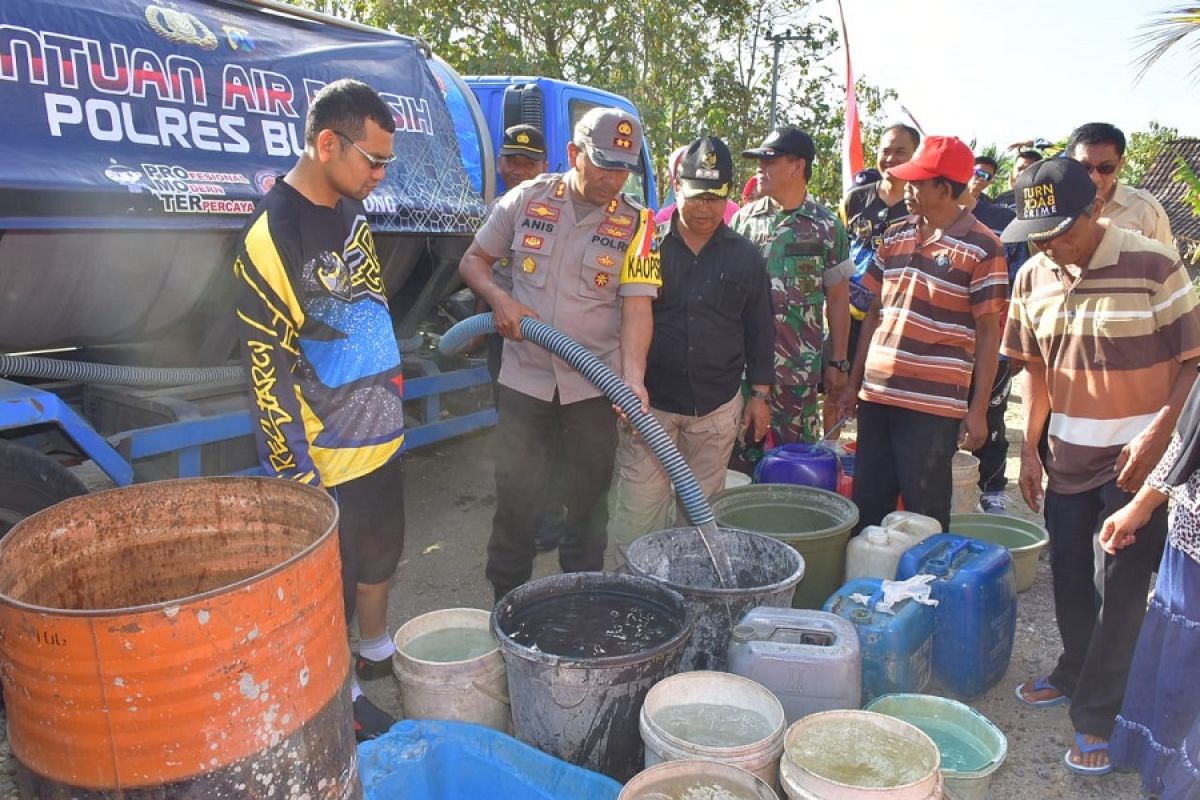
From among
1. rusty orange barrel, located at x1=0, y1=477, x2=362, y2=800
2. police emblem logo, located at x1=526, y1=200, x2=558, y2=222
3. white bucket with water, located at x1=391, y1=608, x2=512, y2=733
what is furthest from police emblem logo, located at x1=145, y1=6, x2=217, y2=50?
white bucket with water, located at x1=391, y1=608, x2=512, y2=733

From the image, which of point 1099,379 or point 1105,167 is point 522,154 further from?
point 1099,379

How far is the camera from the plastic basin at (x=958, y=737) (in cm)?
237

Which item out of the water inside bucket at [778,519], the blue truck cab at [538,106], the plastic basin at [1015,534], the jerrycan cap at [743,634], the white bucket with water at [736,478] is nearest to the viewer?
the jerrycan cap at [743,634]

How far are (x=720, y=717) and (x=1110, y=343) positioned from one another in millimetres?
1766

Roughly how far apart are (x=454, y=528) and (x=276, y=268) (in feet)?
9.86

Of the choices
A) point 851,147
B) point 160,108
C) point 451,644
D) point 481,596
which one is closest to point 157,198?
point 160,108

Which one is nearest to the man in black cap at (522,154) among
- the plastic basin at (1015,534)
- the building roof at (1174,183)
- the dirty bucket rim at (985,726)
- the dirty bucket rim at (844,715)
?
the plastic basin at (1015,534)

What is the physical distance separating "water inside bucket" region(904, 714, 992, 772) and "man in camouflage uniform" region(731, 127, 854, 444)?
7.48 feet

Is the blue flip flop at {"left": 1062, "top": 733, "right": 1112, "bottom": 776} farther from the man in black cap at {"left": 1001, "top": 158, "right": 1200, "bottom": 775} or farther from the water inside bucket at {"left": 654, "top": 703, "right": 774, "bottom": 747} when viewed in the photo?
the water inside bucket at {"left": 654, "top": 703, "right": 774, "bottom": 747}

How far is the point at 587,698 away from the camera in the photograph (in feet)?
7.80

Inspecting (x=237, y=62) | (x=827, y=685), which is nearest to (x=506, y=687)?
(x=827, y=685)

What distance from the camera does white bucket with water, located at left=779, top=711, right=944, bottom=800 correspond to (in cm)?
200

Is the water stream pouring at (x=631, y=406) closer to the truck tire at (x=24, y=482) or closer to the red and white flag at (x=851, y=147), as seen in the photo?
the truck tire at (x=24, y=482)

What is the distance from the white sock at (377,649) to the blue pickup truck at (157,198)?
4.17 feet
